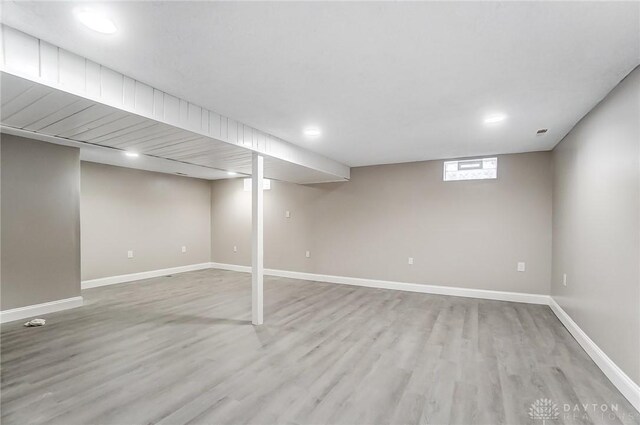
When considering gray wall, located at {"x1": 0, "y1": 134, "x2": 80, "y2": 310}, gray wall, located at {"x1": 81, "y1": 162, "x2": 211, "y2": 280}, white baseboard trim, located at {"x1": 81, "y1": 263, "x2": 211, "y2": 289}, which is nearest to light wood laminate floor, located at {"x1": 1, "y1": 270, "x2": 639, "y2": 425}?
gray wall, located at {"x1": 0, "y1": 134, "x2": 80, "y2": 310}

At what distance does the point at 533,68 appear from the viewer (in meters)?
2.17

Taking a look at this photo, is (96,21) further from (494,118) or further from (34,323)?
(34,323)

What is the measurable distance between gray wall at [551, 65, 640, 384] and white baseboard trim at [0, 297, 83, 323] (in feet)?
20.8

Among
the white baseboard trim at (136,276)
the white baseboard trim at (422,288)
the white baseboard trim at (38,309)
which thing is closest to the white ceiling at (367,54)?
the white baseboard trim at (422,288)

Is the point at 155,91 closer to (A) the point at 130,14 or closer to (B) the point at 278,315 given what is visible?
(A) the point at 130,14

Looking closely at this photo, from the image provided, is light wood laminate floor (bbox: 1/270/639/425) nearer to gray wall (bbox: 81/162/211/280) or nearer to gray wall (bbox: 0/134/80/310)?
gray wall (bbox: 0/134/80/310)

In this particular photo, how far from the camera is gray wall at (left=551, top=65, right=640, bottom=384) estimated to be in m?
2.19

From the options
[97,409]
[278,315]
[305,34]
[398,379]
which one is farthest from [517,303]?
[97,409]

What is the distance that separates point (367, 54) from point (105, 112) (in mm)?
2150

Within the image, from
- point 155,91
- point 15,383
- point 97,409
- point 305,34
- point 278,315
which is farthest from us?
point 278,315

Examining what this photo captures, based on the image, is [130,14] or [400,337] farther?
[400,337]

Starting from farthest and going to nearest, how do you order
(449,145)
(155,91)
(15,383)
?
(449,145) < (155,91) < (15,383)

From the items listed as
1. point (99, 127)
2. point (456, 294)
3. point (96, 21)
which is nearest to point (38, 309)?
point (99, 127)

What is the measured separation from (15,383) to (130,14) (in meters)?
2.92
